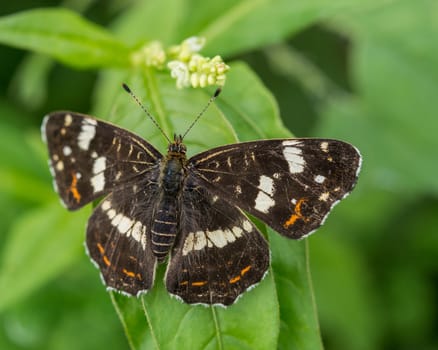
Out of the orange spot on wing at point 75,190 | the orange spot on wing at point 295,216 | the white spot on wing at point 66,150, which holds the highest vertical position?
the orange spot on wing at point 295,216

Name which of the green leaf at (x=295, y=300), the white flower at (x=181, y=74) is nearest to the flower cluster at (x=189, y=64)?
the white flower at (x=181, y=74)

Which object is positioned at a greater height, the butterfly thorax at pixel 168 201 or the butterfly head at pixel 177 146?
the butterfly head at pixel 177 146

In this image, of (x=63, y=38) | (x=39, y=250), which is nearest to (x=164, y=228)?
(x=39, y=250)

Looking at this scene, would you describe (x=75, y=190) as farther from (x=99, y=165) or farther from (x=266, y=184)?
(x=266, y=184)

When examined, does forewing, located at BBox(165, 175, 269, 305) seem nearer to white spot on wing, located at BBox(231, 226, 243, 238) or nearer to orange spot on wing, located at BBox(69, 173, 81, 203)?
white spot on wing, located at BBox(231, 226, 243, 238)

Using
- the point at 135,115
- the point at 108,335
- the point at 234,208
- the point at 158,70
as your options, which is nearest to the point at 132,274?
the point at 234,208

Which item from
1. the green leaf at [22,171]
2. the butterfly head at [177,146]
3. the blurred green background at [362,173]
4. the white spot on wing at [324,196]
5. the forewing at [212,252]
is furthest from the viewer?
the blurred green background at [362,173]

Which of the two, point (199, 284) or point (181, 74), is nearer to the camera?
point (199, 284)

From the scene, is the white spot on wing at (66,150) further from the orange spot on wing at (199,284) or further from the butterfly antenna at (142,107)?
the orange spot on wing at (199,284)
